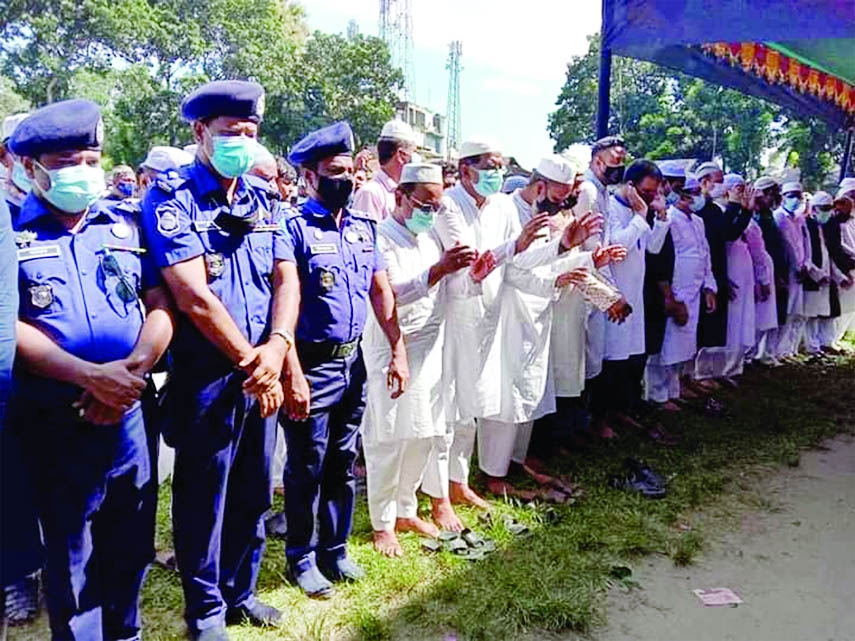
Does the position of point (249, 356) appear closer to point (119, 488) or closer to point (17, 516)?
point (119, 488)

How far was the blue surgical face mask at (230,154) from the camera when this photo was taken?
2.38 meters

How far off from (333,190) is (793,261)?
19.7 ft

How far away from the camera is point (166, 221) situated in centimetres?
228

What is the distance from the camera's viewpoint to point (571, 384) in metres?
4.53

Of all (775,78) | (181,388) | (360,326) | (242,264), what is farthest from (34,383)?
(775,78)

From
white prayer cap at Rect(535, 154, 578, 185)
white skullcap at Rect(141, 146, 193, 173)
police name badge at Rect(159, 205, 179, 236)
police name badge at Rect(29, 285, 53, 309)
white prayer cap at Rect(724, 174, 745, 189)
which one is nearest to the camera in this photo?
police name badge at Rect(29, 285, 53, 309)

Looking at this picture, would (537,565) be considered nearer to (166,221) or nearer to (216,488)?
(216,488)

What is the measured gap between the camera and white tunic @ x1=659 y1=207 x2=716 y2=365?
18.7 feet

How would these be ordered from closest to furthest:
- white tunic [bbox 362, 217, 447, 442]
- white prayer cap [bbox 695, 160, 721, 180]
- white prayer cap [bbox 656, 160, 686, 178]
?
white tunic [bbox 362, 217, 447, 442], white prayer cap [bbox 656, 160, 686, 178], white prayer cap [bbox 695, 160, 721, 180]

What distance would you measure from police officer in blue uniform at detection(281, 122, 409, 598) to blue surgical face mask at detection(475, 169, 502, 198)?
871 millimetres

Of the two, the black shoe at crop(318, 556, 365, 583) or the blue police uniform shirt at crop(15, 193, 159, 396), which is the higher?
the blue police uniform shirt at crop(15, 193, 159, 396)

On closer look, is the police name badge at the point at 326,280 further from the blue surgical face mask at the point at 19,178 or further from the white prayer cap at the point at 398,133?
the white prayer cap at the point at 398,133

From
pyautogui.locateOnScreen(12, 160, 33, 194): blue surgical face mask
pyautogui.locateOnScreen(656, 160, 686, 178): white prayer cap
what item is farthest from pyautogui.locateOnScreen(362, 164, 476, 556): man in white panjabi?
pyautogui.locateOnScreen(656, 160, 686, 178): white prayer cap

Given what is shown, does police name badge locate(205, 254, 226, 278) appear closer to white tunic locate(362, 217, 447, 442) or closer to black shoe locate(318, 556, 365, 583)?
white tunic locate(362, 217, 447, 442)
